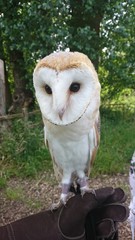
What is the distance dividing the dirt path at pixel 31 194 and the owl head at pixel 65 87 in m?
1.93

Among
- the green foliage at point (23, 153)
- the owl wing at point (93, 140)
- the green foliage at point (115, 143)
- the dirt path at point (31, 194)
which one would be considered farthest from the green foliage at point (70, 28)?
the owl wing at point (93, 140)

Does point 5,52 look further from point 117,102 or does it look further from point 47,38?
point 117,102

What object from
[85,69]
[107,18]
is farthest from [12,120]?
[85,69]

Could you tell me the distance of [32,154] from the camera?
3.99 metres

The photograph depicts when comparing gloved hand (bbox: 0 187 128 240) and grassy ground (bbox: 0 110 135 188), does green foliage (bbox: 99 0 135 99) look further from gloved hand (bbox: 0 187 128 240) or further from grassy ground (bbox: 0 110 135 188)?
gloved hand (bbox: 0 187 128 240)

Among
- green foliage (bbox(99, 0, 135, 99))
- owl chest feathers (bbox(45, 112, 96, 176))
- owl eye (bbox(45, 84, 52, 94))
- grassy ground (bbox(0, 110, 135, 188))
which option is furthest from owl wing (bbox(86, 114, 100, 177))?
green foliage (bbox(99, 0, 135, 99))

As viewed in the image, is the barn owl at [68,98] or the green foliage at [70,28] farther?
the green foliage at [70,28]

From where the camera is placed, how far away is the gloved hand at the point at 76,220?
60.7 inches

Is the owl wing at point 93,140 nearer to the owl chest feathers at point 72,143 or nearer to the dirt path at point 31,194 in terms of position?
the owl chest feathers at point 72,143

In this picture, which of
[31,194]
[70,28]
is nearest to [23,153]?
[31,194]

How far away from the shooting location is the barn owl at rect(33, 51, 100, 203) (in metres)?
1.23

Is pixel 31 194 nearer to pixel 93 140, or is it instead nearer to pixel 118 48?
pixel 118 48

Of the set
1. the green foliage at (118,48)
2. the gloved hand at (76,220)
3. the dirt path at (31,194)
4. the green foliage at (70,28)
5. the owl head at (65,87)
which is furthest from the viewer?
the green foliage at (118,48)

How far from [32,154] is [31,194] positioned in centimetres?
54
